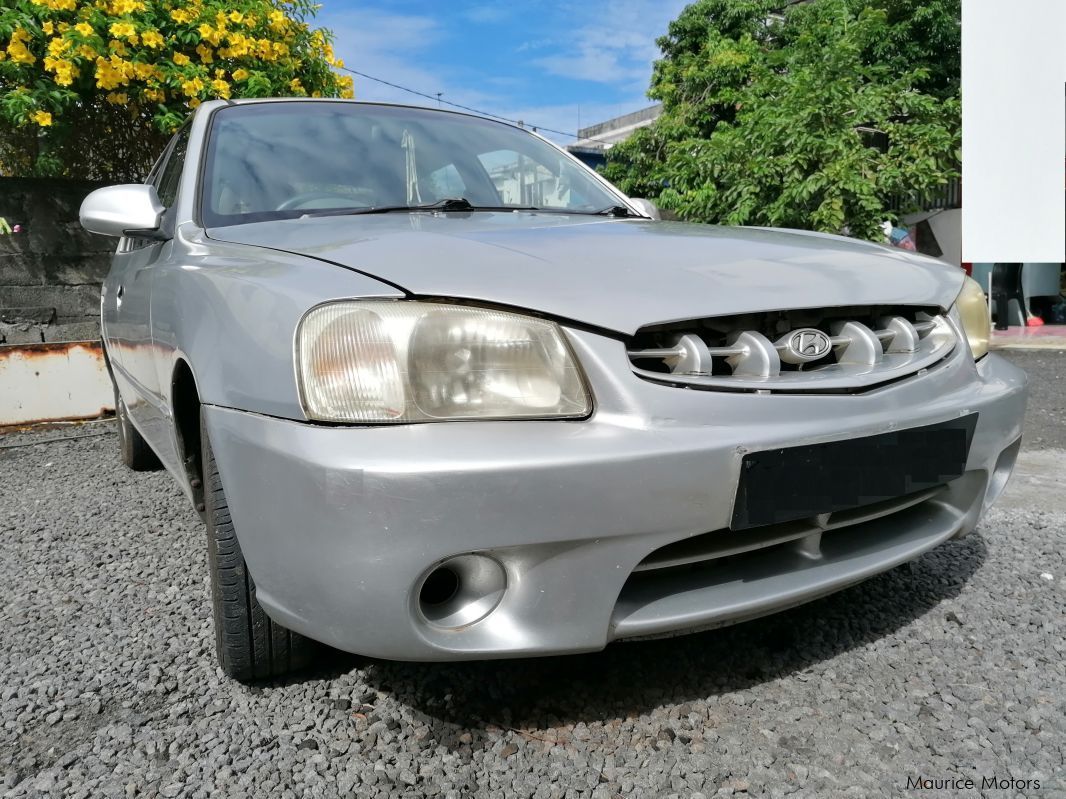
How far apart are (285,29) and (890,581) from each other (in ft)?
15.8

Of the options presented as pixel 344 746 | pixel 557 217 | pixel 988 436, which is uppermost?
pixel 557 217

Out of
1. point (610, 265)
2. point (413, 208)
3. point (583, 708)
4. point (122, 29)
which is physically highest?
point (122, 29)

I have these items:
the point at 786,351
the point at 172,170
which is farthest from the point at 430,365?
the point at 172,170

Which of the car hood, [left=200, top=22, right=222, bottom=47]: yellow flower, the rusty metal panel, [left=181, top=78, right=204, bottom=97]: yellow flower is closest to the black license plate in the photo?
the car hood

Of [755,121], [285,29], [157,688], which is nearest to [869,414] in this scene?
[157,688]

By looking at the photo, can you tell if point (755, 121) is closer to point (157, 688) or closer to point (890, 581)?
point (890, 581)

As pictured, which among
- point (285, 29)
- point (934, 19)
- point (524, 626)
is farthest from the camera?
point (934, 19)

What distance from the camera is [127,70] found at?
4.48 metres

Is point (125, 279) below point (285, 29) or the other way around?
below

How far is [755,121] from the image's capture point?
6.87 metres

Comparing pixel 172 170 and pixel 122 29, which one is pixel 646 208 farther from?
pixel 122 29

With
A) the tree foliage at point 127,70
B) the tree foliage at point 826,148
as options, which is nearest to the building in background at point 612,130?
the tree foliage at point 826,148

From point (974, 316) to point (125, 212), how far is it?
7.09 feet

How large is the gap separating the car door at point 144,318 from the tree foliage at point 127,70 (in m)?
1.95
